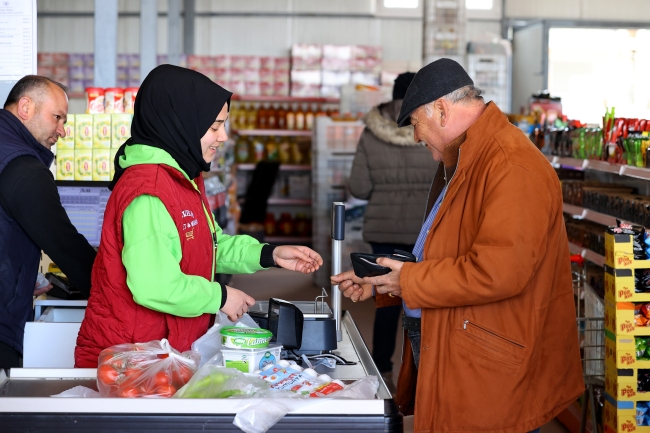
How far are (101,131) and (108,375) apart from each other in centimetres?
236

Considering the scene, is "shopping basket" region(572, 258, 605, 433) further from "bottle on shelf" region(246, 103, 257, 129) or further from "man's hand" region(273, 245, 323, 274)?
"bottle on shelf" region(246, 103, 257, 129)

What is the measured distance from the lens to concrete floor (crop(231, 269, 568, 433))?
700 cm

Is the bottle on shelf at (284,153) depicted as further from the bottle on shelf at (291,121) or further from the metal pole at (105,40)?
the metal pole at (105,40)

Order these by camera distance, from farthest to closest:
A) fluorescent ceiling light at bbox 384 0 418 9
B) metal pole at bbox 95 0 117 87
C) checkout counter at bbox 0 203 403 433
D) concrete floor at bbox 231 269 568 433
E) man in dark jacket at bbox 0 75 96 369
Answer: fluorescent ceiling light at bbox 384 0 418 9
concrete floor at bbox 231 269 568 433
metal pole at bbox 95 0 117 87
man in dark jacket at bbox 0 75 96 369
checkout counter at bbox 0 203 403 433

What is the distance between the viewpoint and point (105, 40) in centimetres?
486

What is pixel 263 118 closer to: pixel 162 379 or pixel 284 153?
pixel 284 153

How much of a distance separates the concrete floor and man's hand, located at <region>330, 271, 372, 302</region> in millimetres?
3379

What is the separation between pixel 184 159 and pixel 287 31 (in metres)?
9.68

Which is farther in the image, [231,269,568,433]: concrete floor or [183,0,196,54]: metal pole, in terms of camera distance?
[183,0,196,54]: metal pole

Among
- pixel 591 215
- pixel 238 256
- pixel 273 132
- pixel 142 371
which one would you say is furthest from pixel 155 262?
pixel 273 132

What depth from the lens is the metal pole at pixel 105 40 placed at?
15.9 ft

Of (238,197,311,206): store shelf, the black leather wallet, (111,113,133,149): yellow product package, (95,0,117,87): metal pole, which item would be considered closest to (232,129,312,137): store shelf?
(238,197,311,206): store shelf

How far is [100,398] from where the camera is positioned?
1.91 metres

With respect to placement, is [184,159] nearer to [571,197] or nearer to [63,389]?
[63,389]
